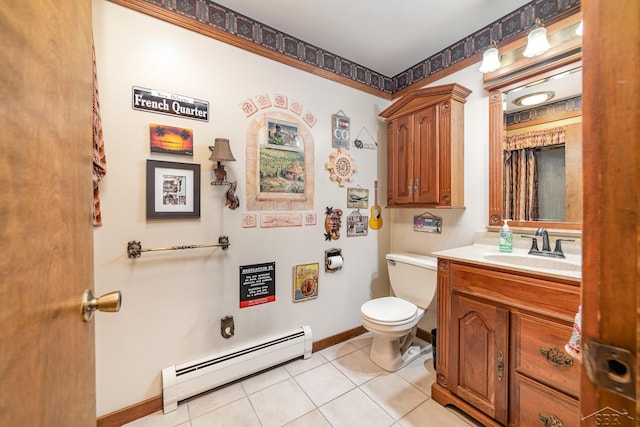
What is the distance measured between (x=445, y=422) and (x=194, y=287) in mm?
1730

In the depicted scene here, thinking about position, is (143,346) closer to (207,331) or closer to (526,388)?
(207,331)

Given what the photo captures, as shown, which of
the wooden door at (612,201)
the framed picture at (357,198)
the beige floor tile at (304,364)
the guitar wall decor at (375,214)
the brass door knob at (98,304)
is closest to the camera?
the wooden door at (612,201)

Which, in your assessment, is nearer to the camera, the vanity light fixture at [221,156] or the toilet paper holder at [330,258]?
the vanity light fixture at [221,156]

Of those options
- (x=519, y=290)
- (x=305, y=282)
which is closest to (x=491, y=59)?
(x=519, y=290)

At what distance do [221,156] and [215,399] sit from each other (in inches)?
61.6

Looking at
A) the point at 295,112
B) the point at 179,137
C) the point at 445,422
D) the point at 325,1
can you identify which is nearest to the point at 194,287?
the point at 179,137

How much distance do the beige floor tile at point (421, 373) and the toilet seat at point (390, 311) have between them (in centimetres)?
43

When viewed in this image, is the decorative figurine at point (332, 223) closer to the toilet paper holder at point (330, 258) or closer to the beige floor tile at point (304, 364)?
the toilet paper holder at point (330, 258)

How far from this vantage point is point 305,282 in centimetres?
205

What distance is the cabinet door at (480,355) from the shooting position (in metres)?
1.26

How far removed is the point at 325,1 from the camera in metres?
1.61

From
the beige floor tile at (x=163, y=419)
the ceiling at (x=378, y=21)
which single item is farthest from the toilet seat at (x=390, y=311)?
the ceiling at (x=378, y=21)

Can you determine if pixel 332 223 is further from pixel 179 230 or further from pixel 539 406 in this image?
pixel 539 406

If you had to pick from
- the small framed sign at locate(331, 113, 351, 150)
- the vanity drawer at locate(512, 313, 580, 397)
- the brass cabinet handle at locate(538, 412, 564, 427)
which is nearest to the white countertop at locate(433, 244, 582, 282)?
the vanity drawer at locate(512, 313, 580, 397)
